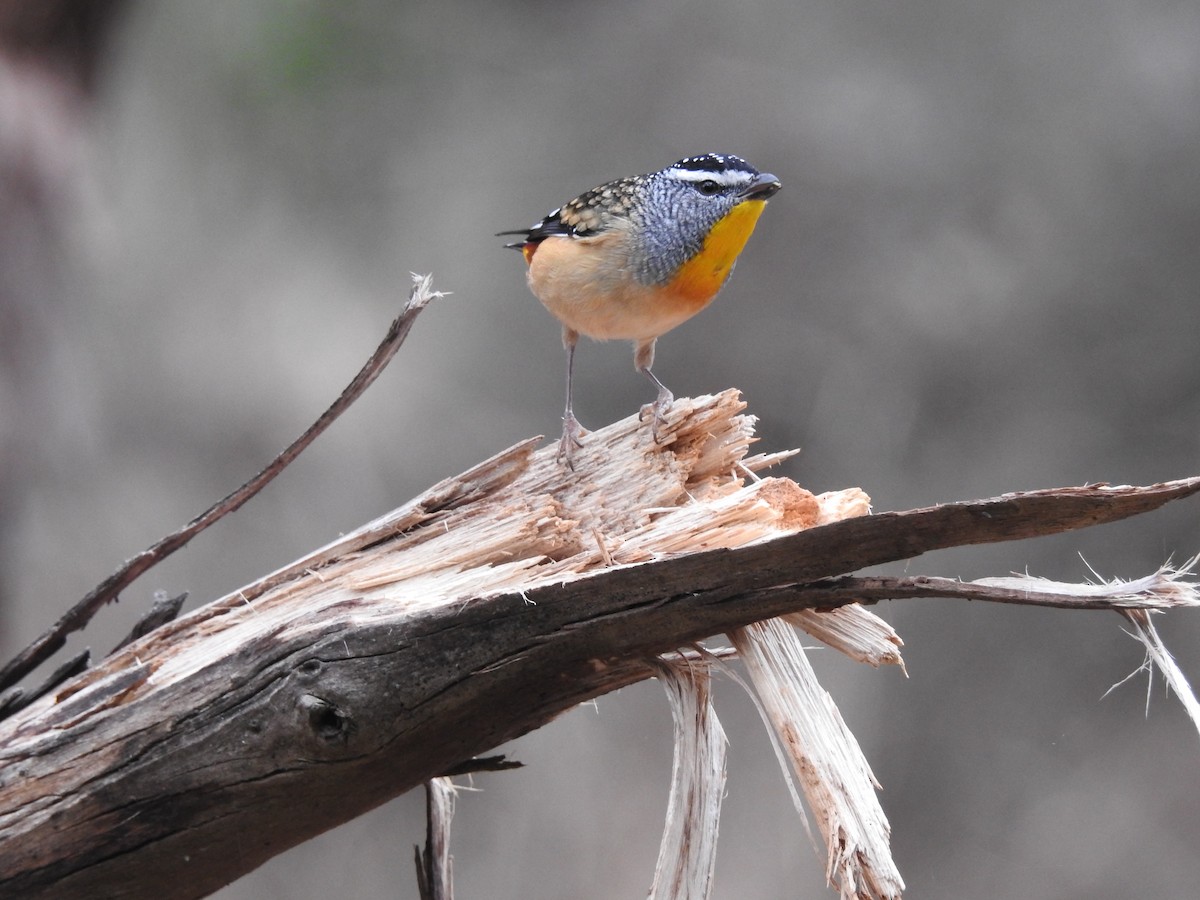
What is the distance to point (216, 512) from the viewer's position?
102 inches

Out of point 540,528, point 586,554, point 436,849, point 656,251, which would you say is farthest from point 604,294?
point 436,849

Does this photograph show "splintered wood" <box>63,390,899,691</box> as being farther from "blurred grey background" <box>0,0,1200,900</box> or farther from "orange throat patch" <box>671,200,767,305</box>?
"blurred grey background" <box>0,0,1200,900</box>

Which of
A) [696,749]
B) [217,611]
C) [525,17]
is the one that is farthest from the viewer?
[525,17]

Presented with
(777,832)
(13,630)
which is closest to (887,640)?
(777,832)

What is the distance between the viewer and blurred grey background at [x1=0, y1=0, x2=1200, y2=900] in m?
4.18

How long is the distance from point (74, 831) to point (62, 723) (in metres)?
0.24

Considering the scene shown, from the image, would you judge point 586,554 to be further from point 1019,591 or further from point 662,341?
point 662,341

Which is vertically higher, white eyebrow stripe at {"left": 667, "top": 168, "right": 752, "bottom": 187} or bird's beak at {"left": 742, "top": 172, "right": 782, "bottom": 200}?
white eyebrow stripe at {"left": 667, "top": 168, "right": 752, "bottom": 187}

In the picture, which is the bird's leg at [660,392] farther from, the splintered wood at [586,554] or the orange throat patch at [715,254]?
the orange throat patch at [715,254]

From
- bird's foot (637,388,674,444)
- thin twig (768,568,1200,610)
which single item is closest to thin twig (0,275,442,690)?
bird's foot (637,388,674,444)

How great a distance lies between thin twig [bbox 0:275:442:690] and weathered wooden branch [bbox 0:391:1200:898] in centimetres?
27

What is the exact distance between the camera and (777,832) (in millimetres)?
4461

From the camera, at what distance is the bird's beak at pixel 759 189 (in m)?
2.62

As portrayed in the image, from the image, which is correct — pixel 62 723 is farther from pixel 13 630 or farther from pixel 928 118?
pixel 928 118
